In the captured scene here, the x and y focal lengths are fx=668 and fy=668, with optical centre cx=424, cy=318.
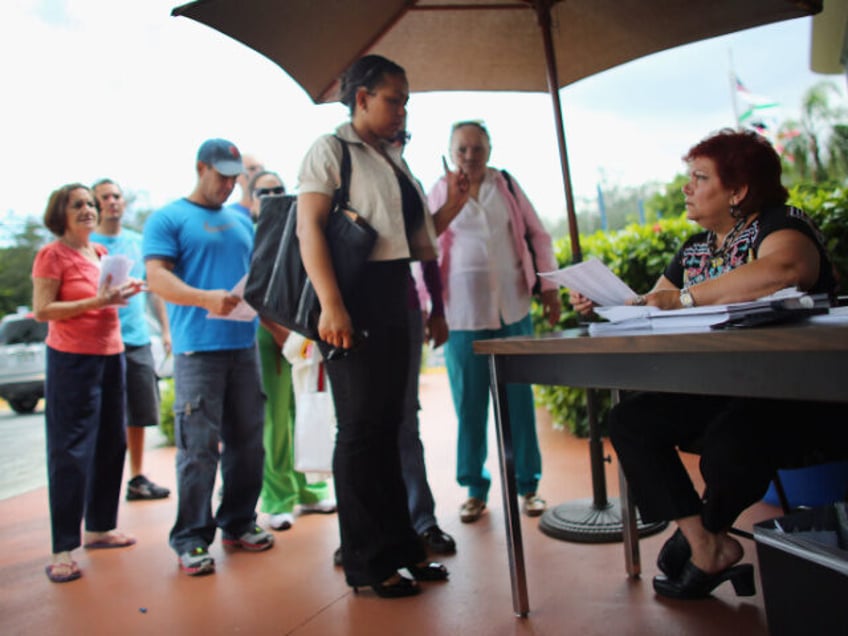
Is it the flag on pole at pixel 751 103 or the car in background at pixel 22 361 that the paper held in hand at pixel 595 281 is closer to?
the car in background at pixel 22 361

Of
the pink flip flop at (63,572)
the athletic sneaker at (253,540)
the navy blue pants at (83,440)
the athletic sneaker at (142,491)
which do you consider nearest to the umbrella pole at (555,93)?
the athletic sneaker at (253,540)

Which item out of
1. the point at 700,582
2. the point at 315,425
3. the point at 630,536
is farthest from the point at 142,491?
the point at 700,582

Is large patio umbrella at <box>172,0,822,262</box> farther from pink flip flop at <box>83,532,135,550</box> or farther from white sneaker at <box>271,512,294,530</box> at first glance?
pink flip flop at <box>83,532,135,550</box>

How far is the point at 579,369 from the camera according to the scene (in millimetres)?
1682

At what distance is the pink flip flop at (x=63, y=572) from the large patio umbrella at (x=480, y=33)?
7.54ft

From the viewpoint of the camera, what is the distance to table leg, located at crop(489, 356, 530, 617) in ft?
6.64

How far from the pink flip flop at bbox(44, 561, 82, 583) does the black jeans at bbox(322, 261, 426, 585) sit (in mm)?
1330

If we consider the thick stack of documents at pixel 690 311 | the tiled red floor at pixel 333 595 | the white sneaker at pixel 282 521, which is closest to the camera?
the thick stack of documents at pixel 690 311

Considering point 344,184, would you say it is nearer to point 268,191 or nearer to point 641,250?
point 268,191

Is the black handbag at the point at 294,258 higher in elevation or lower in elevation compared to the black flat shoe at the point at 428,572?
higher

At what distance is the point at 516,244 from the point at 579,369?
6.00 feet

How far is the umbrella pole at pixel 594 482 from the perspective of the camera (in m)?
2.75

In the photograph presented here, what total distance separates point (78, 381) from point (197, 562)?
1.00 meters

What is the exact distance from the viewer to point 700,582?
6.50 feet
